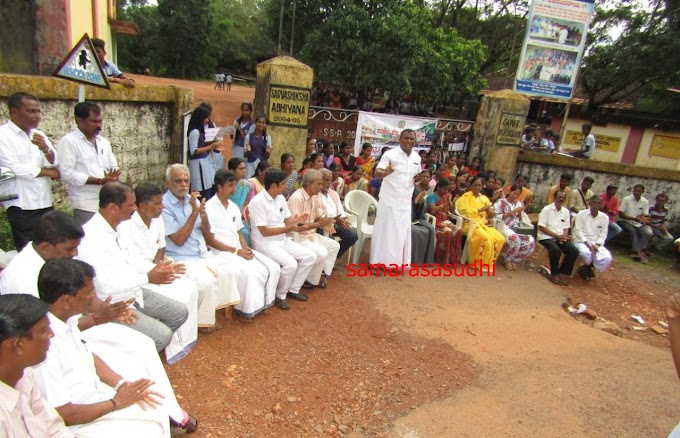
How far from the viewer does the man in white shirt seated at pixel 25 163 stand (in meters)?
3.63

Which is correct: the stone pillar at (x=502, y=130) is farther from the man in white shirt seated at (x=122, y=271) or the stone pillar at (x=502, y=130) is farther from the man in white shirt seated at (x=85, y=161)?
the man in white shirt seated at (x=122, y=271)

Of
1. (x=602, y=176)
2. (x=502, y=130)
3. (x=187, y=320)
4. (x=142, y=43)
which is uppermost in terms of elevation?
(x=142, y=43)

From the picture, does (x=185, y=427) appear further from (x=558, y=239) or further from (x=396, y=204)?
(x=558, y=239)

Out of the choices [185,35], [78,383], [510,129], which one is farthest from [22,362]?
[185,35]

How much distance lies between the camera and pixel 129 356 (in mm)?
2684

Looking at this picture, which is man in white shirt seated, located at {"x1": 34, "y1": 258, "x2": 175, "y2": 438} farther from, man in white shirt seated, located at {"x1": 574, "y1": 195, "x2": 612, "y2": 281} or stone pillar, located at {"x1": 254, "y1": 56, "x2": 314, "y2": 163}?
man in white shirt seated, located at {"x1": 574, "y1": 195, "x2": 612, "y2": 281}

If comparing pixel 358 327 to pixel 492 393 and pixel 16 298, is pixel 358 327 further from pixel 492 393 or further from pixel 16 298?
pixel 16 298

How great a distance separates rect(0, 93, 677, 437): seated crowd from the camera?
211 cm

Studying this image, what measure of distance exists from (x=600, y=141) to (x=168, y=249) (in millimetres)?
17167

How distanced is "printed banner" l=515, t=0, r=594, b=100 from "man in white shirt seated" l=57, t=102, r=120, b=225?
8.63m

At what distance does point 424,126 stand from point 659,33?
10431mm

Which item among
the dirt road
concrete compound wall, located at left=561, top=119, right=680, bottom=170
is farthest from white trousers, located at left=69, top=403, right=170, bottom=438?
concrete compound wall, located at left=561, top=119, right=680, bottom=170

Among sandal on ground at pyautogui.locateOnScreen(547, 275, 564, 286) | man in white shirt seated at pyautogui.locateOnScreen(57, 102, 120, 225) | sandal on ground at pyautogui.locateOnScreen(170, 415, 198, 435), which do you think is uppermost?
man in white shirt seated at pyautogui.locateOnScreen(57, 102, 120, 225)

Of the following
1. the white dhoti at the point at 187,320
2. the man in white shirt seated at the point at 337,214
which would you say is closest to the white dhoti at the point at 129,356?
the white dhoti at the point at 187,320
